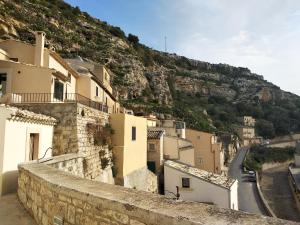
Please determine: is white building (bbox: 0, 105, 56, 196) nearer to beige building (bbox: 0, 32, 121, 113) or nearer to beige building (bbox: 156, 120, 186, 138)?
beige building (bbox: 0, 32, 121, 113)

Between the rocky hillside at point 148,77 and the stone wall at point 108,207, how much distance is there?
129ft

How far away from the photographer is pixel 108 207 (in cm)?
388

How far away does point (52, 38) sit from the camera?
175 ft

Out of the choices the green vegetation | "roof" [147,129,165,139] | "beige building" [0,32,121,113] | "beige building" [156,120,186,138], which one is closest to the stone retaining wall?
"beige building" [0,32,121,113]

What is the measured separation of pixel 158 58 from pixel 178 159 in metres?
82.5

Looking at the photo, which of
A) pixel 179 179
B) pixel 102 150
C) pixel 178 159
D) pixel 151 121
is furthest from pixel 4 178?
pixel 151 121

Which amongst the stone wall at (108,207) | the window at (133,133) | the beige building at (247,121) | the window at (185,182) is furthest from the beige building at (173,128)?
the beige building at (247,121)

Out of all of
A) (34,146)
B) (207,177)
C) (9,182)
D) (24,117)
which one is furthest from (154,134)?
(9,182)

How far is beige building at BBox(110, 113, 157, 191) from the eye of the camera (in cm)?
1839

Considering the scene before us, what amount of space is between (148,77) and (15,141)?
62.6m

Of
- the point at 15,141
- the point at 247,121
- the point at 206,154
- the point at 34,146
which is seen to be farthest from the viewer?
the point at 247,121

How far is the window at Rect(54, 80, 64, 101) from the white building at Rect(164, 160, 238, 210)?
488 inches

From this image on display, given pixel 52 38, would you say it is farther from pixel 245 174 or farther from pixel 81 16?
pixel 245 174

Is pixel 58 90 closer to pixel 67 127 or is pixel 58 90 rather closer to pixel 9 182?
pixel 67 127
